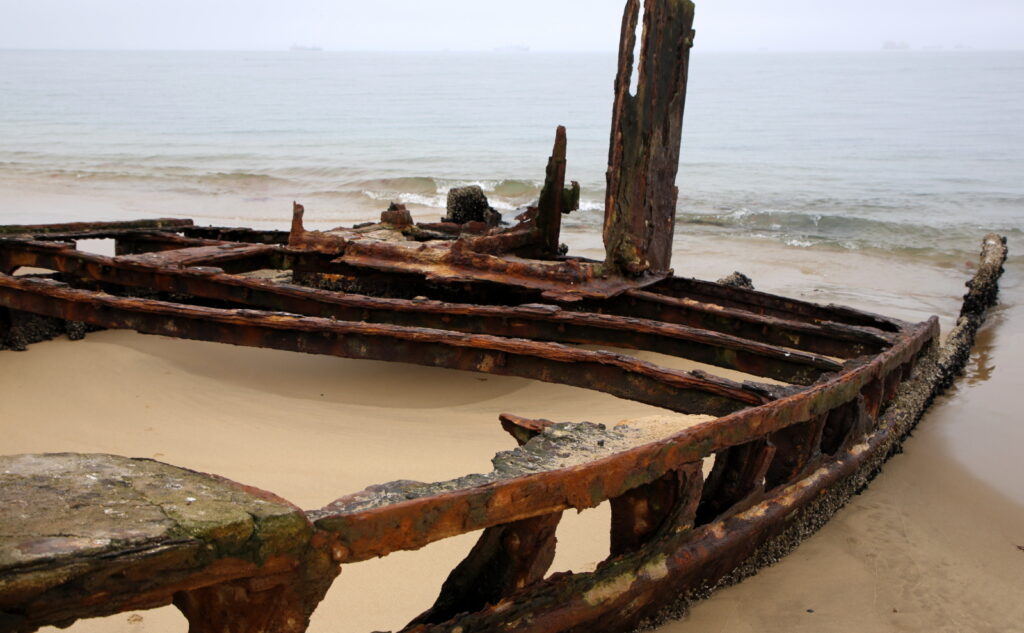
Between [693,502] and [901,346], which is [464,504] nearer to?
[693,502]

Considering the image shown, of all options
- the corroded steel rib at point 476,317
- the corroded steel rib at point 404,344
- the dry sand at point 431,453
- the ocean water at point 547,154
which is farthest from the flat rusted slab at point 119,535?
the ocean water at point 547,154

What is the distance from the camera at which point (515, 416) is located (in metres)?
2.87

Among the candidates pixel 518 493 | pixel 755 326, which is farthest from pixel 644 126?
pixel 518 493

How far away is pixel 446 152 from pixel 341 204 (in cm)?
1206

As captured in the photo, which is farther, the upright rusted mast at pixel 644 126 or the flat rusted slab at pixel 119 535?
the upright rusted mast at pixel 644 126

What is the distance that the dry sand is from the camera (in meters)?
3.44

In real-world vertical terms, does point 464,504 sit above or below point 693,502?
above

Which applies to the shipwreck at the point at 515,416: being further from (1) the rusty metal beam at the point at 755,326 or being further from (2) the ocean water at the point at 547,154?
(2) the ocean water at the point at 547,154

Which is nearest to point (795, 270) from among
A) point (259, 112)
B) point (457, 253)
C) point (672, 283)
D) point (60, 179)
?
point (672, 283)

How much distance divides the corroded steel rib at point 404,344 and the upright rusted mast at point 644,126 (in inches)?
84.2

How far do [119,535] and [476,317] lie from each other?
355cm

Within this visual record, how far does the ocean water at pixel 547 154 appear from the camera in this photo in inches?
824

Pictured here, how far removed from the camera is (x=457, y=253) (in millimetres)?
6270

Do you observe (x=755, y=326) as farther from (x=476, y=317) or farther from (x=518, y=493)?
(x=518, y=493)
